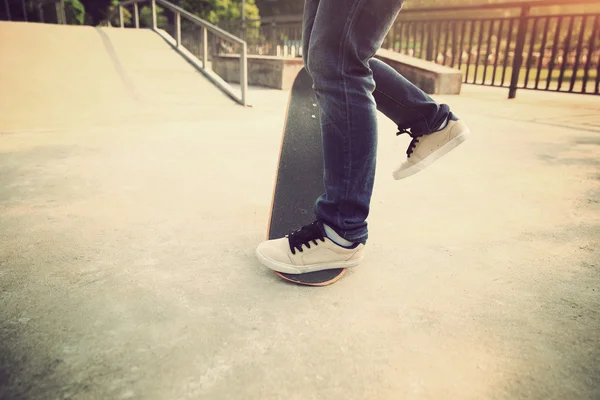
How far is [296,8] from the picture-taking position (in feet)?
114

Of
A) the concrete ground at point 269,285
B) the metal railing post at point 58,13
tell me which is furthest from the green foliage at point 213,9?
the concrete ground at point 269,285

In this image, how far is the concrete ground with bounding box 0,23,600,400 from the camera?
2.95 ft

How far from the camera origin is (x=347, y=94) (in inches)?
46.8

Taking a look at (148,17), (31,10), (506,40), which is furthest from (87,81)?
(148,17)

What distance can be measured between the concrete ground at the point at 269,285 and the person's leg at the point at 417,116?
37 centimetres

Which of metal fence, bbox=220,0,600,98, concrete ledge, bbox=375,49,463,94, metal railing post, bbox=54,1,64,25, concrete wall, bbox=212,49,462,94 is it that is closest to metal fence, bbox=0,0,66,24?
metal railing post, bbox=54,1,64,25

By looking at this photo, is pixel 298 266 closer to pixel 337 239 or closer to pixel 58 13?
pixel 337 239

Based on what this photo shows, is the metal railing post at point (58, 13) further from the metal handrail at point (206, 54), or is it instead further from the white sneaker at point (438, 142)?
the white sneaker at point (438, 142)

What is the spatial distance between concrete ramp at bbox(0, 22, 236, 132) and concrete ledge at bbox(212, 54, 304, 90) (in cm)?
167

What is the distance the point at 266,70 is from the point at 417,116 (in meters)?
7.02

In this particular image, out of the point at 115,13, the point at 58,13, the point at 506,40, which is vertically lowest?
the point at 506,40

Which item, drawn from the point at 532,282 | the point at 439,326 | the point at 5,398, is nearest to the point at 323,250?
the point at 439,326

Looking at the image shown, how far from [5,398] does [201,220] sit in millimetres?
1031

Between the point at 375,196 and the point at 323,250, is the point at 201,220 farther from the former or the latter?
the point at 375,196
